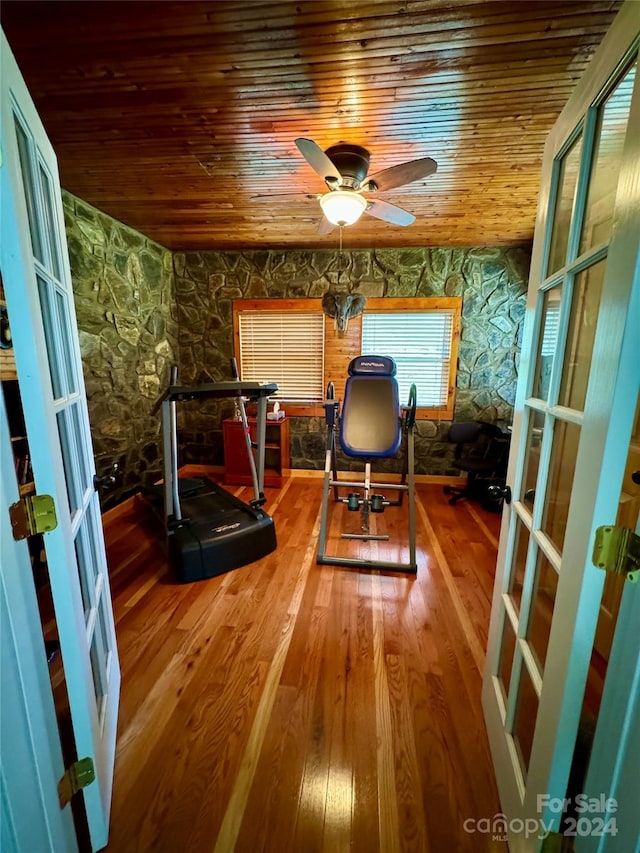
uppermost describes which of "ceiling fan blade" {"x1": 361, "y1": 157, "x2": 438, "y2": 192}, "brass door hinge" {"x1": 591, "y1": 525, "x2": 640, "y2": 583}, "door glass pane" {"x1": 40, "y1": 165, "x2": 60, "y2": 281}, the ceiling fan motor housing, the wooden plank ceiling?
the wooden plank ceiling

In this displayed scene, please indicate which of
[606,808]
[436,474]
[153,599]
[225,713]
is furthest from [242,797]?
[436,474]

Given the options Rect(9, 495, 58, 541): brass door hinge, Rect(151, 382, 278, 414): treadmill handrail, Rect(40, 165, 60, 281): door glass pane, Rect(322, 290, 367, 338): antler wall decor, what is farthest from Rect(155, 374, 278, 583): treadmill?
Rect(322, 290, 367, 338): antler wall decor

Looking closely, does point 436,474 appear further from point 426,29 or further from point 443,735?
point 426,29

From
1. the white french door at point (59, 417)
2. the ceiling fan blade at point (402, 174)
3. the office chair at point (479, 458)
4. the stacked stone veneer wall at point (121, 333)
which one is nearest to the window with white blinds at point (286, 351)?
the stacked stone veneer wall at point (121, 333)

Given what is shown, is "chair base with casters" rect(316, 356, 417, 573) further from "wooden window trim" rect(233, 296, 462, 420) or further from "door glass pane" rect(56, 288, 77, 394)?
"door glass pane" rect(56, 288, 77, 394)

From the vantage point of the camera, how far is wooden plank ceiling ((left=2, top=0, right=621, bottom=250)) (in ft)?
4.01

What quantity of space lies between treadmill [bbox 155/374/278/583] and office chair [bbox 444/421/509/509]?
2.08 m

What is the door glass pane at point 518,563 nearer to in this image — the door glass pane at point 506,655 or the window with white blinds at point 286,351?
the door glass pane at point 506,655

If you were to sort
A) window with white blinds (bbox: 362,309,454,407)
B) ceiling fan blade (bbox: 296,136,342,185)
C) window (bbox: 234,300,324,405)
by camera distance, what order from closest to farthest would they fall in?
ceiling fan blade (bbox: 296,136,342,185), window with white blinds (bbox: 362,309,454,407), window (bbox: 234,300,324,405)

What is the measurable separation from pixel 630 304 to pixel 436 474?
3.62 metres

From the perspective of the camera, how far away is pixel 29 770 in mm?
739

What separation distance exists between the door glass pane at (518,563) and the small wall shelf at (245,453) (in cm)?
298

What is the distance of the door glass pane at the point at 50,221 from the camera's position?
3.41 ft

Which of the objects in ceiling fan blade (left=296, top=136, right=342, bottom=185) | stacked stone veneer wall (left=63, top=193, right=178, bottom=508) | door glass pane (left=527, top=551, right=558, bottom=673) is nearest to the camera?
door glass pane (left=527, top=551, right=558, bottom=673)
